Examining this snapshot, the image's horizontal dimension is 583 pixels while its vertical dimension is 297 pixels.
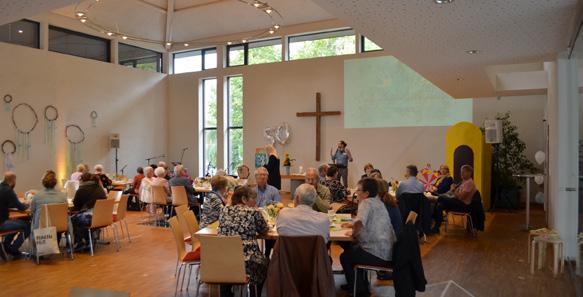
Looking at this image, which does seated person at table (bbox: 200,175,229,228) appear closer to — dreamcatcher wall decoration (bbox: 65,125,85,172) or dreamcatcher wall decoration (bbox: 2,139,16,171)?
dreamcatcher wall decoration (bbox: 2,139,16,171)

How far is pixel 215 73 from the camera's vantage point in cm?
1514

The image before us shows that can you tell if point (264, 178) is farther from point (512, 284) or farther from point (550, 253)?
point (550, 253)

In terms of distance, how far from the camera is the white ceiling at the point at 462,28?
3.59 meters

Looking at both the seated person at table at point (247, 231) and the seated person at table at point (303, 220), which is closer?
the seated person at table at point (303, 220)

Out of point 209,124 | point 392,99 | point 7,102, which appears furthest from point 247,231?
point 209,124

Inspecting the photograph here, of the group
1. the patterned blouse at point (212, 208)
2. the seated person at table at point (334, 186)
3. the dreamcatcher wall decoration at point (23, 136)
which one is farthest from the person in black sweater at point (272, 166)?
the dreamcatcher wall decoration at point (23, 136)

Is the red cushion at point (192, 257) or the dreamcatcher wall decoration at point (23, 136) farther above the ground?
the dreamcatcher wall decoration at point (23, 136)

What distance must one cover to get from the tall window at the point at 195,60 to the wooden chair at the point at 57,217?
999 centimetres

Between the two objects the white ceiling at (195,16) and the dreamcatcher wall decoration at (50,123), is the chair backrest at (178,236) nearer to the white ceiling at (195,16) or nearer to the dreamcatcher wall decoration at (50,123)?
the dreamcatcher wall decoration at (50,123)

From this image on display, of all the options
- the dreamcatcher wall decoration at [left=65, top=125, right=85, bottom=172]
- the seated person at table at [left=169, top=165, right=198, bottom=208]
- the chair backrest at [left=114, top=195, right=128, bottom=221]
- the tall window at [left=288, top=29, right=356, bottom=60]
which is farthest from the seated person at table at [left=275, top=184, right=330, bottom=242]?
the dreamcatcher wall decoration at [left=65, top=125, right=85, bottom=172]

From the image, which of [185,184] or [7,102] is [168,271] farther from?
[7,102]

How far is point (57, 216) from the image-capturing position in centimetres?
598

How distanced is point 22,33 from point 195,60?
18.1 ft

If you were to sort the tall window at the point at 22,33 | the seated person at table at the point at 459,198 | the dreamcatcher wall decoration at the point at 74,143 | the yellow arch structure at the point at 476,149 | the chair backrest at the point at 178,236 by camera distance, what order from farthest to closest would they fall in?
the dreamcatcher wall decoration at the point at 74,143 < the tall window at the point at 22,33 < the yellow arch structure at the point at 476,149 < the seated person at table at the point at 459,198 < the chair backrest at the point at 178,236
